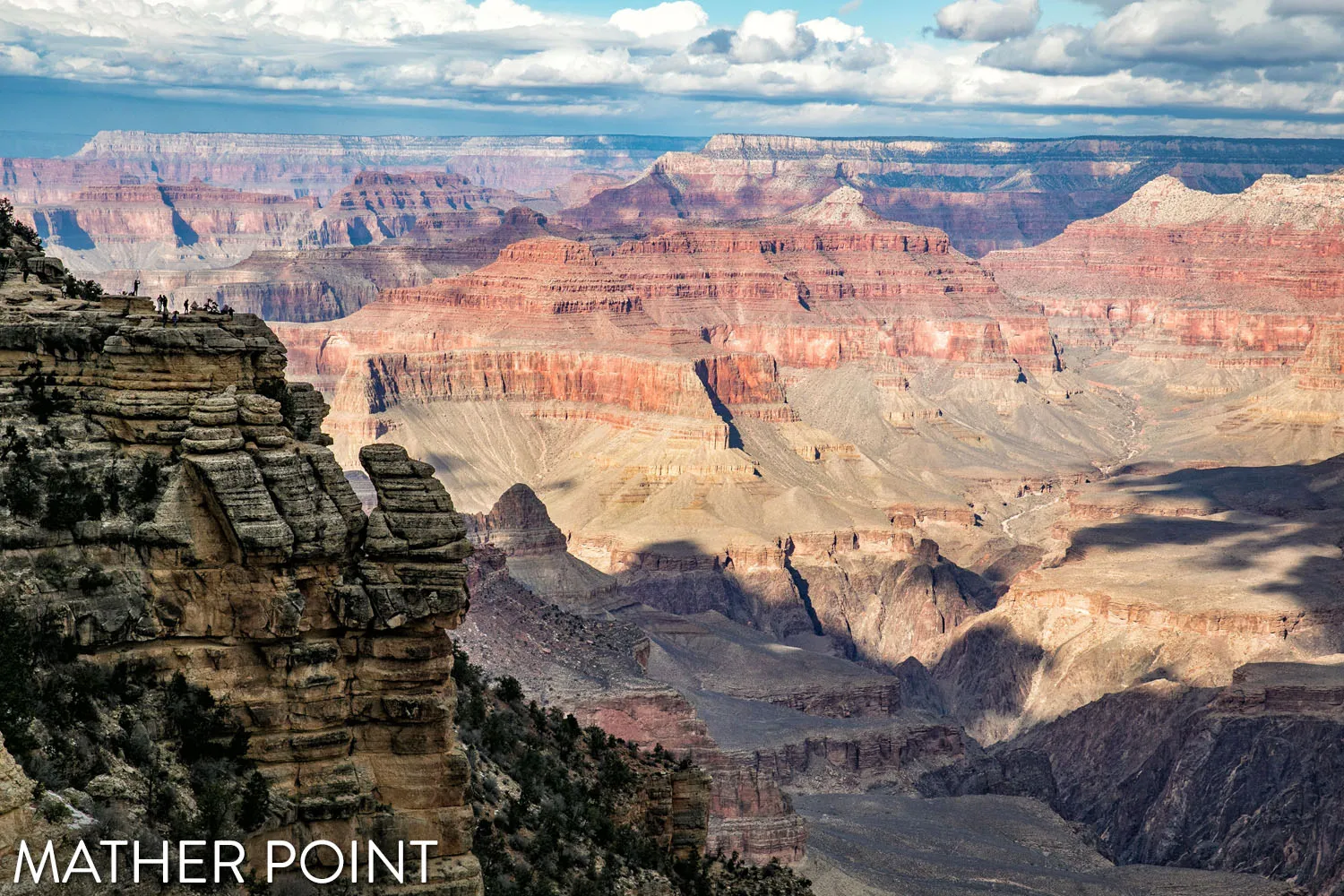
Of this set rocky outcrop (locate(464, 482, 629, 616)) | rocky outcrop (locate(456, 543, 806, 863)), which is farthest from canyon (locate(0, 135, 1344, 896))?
rocky outcrop (locate(464, 482, 629, 616))

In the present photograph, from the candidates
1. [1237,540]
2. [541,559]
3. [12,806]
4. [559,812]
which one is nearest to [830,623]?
[1237,540]

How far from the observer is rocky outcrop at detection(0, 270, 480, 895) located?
25.6 meters

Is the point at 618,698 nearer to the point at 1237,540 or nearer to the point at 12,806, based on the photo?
the point at 12,806

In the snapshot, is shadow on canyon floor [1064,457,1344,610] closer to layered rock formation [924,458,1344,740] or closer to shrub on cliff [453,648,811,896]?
layered rock formation [924,458,1344,740]

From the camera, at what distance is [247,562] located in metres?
25.6

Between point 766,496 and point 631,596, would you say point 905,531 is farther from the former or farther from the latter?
point 631,596

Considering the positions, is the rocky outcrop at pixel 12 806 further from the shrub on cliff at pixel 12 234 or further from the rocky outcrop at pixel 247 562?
the shrub on cliff at pixel 12 234

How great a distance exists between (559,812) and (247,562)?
11.2 meters

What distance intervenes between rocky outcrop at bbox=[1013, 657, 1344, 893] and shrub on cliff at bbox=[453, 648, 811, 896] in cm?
6553

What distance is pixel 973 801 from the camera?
95.5 m

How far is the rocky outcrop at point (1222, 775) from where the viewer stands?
102 m

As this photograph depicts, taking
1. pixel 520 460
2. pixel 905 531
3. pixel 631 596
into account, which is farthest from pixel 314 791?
pixel 520 460

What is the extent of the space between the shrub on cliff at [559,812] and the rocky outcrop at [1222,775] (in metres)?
65.5

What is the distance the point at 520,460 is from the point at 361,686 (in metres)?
172
